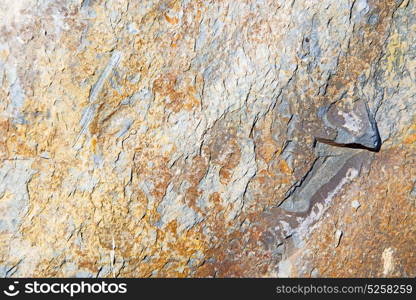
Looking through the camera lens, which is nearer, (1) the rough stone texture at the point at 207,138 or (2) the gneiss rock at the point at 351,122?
(1) the rough stone texture at the point at 207,138

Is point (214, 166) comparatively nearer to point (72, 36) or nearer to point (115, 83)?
point (115, 83)

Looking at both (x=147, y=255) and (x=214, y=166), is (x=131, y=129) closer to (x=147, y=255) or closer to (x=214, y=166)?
(x=214, y=166)

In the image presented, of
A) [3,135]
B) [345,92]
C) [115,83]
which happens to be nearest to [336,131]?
[345,92]

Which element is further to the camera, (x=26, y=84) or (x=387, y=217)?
(x=387, y=217)

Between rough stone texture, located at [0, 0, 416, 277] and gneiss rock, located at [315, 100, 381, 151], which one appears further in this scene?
gneiss rock, located at [315, 100, 381, 151]

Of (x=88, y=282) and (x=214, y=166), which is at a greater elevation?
(x=214, y=166)

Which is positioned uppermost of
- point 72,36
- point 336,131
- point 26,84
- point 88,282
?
point 72,36
